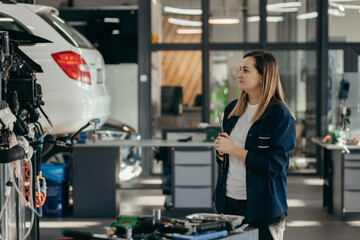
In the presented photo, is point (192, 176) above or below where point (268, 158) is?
below

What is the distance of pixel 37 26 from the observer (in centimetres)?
602

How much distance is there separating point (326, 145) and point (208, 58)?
378 cm

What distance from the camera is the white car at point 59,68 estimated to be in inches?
230

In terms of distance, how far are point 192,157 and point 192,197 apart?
459mm

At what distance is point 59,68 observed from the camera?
5.90m

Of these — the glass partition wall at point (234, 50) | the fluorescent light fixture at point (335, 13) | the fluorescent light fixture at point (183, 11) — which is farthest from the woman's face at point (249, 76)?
the fluorescent light fixture at point (335, 13)

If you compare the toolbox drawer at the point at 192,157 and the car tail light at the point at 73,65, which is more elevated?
the car tail light at the point at 73,65

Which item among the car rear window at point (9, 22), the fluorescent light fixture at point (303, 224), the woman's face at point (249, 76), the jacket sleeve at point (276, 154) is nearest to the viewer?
the jacket sleeve at point (276, 154)

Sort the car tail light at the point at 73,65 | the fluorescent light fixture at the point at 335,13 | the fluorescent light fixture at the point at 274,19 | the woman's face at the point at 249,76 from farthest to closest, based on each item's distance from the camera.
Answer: the fluorescent light fixture at the point at 274,19 < the fluorescent light fixture at the point at 335,13 < the car tail light at the point at 73,65 < the woman's face at the point at 249,76

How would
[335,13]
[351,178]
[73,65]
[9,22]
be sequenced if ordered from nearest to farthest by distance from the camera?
[9,22] < [73,65] < [351,178] < [335,13]

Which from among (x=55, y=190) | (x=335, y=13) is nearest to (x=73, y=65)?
(x=55, y=190)

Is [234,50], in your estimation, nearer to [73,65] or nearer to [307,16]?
[307,16]

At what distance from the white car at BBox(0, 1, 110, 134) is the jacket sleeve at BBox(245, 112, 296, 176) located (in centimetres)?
317

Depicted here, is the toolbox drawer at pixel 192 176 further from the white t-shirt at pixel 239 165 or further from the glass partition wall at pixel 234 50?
the white t-shirt at pixel 239 165
